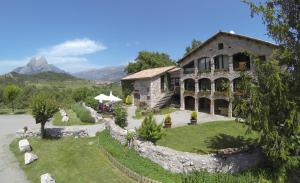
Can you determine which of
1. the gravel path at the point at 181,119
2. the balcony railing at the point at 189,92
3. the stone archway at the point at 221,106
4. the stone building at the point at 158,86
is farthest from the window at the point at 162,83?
the stone archway at the point at 221,106

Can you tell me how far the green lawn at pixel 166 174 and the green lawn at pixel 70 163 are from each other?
39.3 inches

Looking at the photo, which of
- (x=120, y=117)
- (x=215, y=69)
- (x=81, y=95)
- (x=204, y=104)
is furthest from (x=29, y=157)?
(x=81, y=95)

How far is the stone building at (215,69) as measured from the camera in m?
33.2

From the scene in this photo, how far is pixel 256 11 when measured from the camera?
17688 mm

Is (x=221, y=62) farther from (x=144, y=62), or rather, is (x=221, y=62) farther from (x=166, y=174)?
(x=144, y=62)

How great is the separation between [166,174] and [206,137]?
321 inches

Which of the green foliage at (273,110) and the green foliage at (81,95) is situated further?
the green foliage at (81,95)

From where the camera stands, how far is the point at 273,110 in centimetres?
1741

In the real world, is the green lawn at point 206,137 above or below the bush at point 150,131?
below

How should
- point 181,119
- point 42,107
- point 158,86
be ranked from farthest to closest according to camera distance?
1. point 158,86
2. point 181,119
3. point 42,107

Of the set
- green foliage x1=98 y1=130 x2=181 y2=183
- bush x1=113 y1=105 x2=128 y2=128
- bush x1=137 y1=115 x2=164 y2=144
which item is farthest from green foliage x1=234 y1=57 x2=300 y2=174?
bush x1=113 y1=105 x2=128 y2=128

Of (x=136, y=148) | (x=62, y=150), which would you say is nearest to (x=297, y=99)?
(x=136, y=148)

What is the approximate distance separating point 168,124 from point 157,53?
4653cm

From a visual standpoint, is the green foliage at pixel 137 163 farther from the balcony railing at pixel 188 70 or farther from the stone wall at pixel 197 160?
the balcony railing at pixel 188 70
